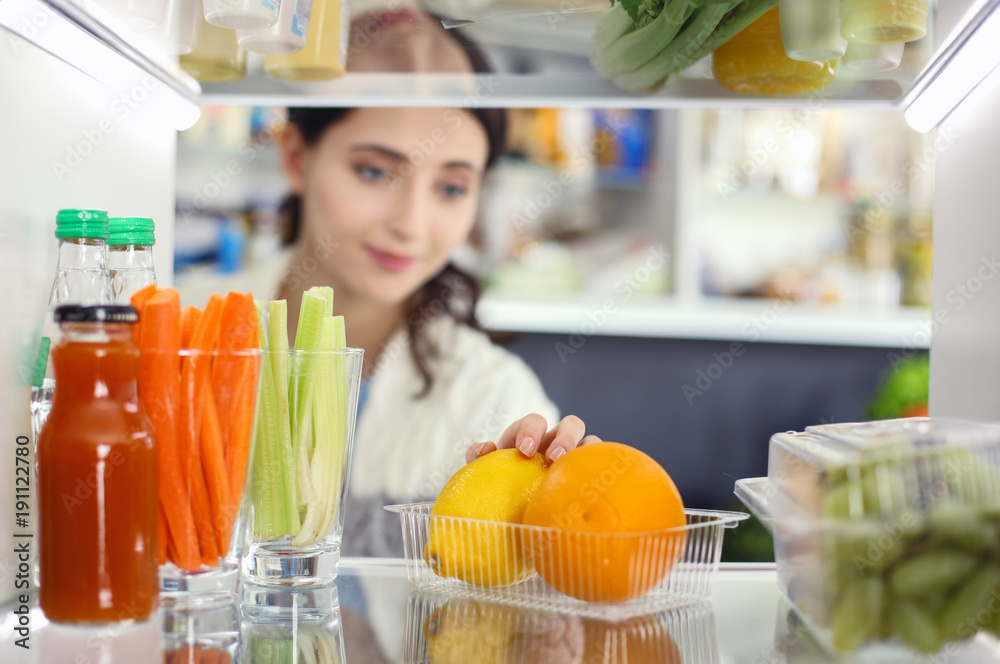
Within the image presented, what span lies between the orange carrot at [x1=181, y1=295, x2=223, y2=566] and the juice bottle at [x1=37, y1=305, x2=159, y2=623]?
52mm

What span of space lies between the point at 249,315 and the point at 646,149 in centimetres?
216

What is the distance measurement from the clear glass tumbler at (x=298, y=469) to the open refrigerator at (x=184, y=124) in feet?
0.55

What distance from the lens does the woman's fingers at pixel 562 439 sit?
705 mm

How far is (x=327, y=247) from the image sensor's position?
252cm

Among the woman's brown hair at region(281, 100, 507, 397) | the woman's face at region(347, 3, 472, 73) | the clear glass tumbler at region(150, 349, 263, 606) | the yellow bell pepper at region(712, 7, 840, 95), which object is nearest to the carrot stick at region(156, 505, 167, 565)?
the clear glass tumbler at region(150, 349, 263, 606)

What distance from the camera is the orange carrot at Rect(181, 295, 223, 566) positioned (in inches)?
22.4

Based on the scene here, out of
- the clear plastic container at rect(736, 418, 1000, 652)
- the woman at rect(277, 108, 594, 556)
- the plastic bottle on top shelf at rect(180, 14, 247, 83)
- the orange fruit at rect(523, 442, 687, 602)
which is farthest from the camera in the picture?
the woman at rect(277, 108, 594, 556)

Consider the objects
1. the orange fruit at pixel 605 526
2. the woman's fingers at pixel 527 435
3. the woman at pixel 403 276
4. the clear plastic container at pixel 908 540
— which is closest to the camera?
the clear plastic container at pixel 908 540

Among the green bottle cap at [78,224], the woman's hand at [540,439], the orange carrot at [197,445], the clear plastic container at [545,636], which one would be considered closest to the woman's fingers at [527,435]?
the woman's hand at [540,439]

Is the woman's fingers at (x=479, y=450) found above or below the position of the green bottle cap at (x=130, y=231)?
below

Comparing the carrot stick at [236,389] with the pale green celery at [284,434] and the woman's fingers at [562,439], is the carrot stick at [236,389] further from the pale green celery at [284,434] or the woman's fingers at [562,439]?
the woman's fingers at [562,439]

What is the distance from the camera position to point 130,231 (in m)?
0.66

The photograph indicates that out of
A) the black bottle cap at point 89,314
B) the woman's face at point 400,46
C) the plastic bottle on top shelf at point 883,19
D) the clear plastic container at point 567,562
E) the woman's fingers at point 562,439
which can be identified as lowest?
the clear plastic container at point 567,562

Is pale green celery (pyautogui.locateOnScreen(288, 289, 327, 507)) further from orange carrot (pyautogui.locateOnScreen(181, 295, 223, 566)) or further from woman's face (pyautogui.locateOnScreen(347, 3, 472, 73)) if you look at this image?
woman's face (pyautogui.locateOnScreen(347, 3, 472, 73))
